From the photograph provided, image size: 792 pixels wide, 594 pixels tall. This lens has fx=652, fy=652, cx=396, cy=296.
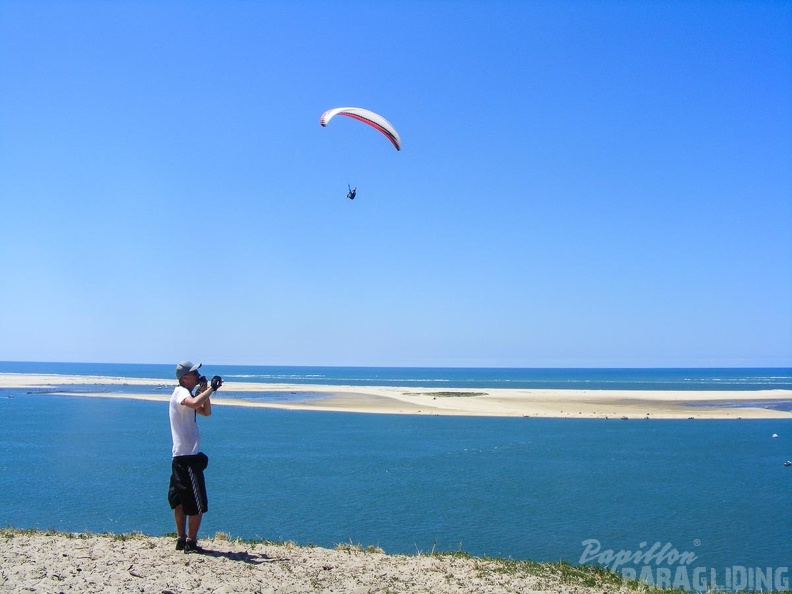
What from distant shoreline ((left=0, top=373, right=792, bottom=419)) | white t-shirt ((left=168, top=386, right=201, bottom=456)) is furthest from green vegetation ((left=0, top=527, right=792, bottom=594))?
distant shoreline ((left=0, top=373, right=792, bottom=419))

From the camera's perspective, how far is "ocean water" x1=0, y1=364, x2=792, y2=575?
15.1 m

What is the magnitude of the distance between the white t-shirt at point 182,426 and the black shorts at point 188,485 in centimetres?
10

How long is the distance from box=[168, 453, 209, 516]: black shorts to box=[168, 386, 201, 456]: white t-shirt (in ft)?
0.33

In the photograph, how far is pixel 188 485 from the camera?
723 centimetres

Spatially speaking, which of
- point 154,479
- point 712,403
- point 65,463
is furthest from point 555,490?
point 712,403

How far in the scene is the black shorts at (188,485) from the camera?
723 centimetres

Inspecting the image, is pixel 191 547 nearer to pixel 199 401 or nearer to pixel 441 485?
pixel 199 401

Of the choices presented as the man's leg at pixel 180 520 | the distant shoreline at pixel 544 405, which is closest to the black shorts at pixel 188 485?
→ the man's leg at pixel 180 520

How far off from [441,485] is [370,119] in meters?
11.7

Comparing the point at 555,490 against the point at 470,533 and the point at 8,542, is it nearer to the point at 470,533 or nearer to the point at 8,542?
the point at 470,533

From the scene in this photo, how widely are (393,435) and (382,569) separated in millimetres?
28126

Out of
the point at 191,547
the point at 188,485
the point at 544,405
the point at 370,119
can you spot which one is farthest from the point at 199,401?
the point at 544,405

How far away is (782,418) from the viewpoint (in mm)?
45562

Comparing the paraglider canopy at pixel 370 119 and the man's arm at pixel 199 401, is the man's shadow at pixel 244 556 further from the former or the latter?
the paraglider canopy at pixel 370 119
